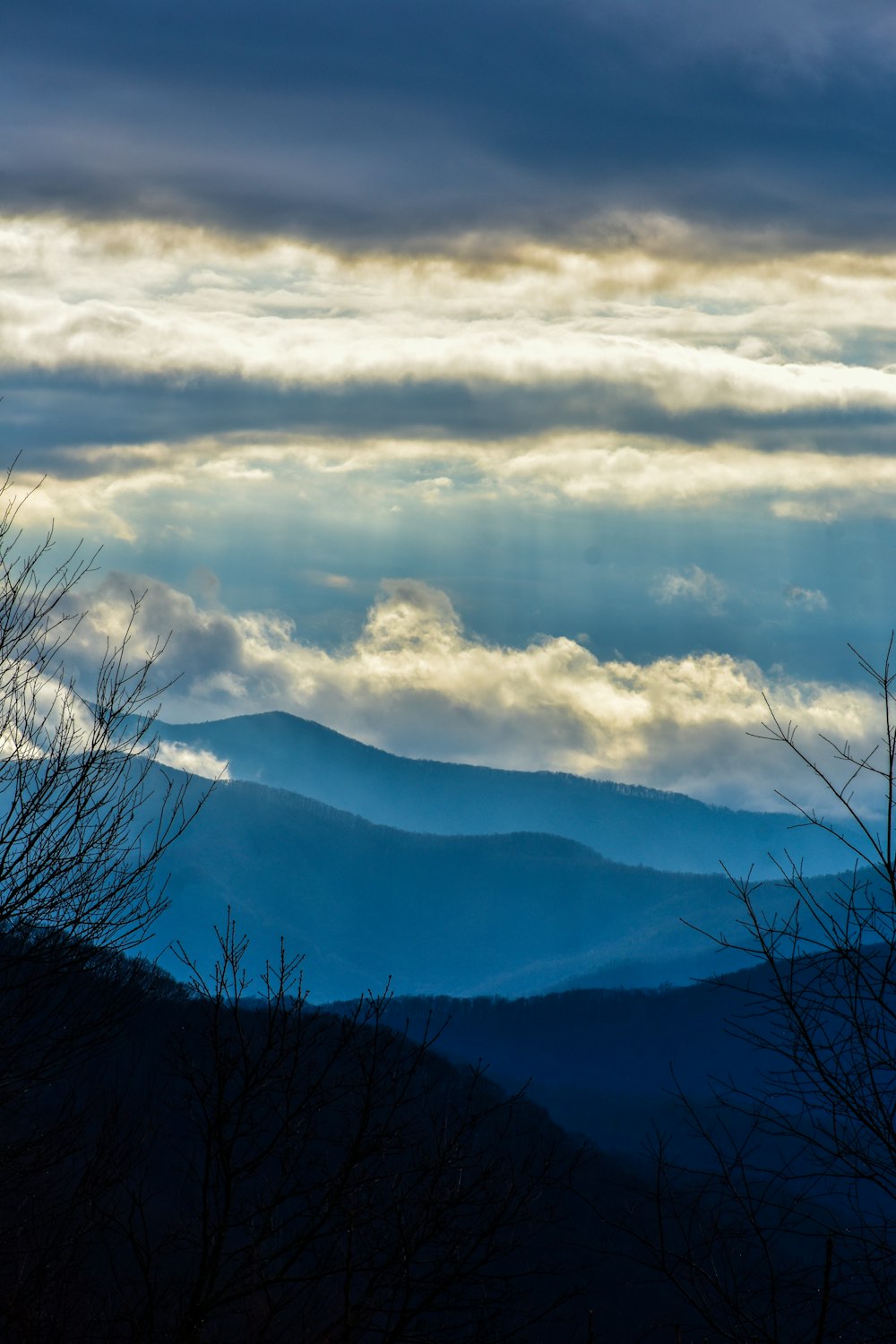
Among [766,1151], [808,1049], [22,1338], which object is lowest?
[22,1338]

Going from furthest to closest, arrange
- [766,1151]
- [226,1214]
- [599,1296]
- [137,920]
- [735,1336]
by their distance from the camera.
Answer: [766,1151] → [599,1296] → [137,920] → [226,1214] → [735,1336]

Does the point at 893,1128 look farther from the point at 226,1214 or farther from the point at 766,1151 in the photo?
the point at 766,1151

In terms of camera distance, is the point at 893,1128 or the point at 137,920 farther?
the point at 137,920

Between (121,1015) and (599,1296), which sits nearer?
(121,1015)

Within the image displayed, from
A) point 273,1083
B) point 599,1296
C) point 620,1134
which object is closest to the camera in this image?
point 273,1083

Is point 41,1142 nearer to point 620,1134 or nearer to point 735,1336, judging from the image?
point 735,1336

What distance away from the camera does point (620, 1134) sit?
648 feet

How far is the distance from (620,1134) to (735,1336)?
19760 centimetres

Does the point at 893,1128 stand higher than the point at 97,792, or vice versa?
the point at 97,792

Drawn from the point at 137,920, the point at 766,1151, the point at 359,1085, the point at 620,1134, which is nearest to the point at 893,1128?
the point at 359,1085

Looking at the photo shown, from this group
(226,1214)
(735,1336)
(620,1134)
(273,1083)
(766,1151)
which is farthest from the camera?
(620,1134)

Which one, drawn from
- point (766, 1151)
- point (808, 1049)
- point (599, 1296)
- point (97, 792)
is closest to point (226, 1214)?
point (97, 792)

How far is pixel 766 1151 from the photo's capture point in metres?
136

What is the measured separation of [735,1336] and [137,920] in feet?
26.0
